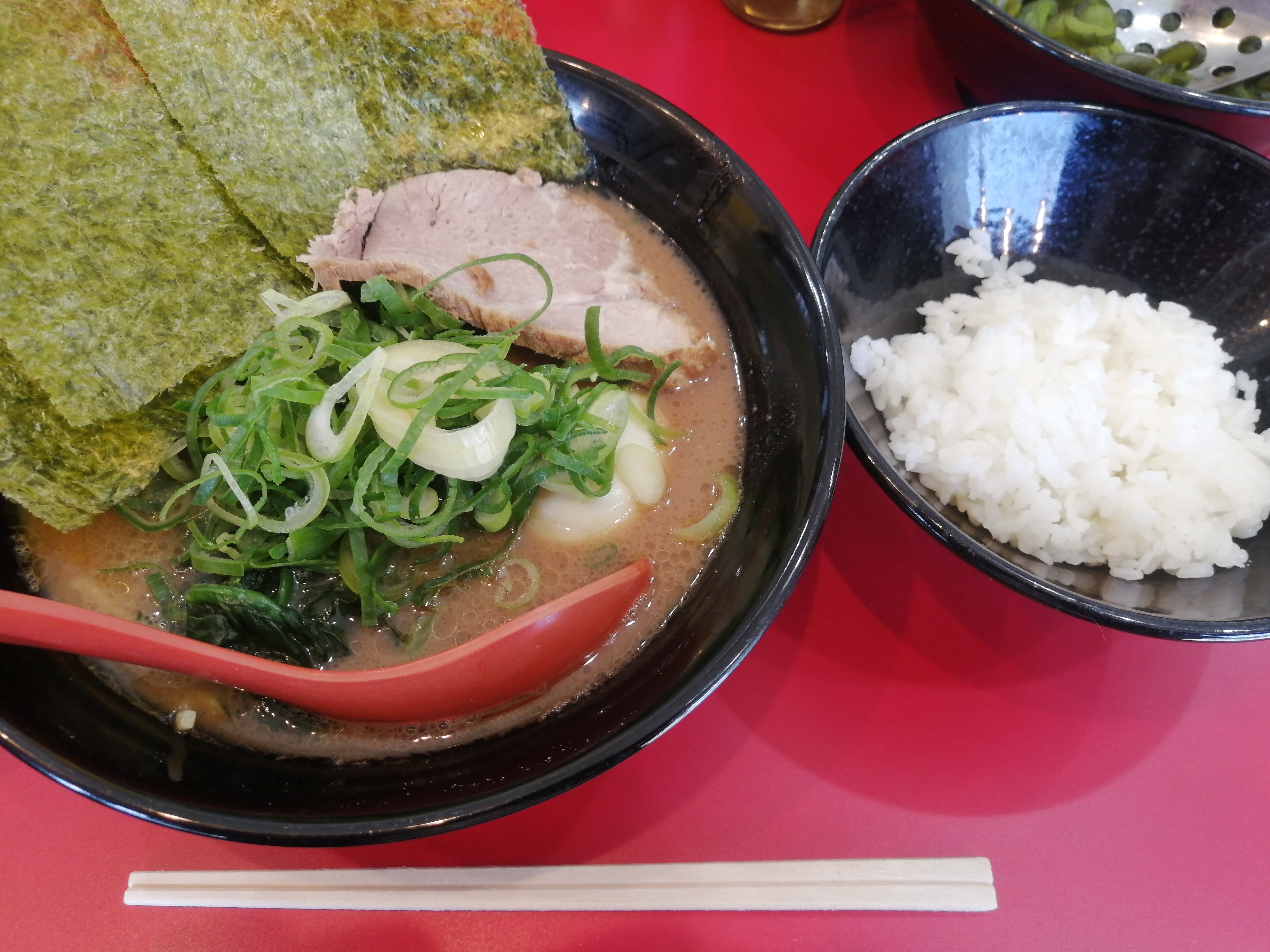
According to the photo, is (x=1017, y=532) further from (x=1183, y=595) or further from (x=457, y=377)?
(x=457, y=377)

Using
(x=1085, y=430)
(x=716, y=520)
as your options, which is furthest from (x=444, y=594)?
(x=1085, y=430)

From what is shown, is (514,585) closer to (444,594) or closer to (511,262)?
(444,594)

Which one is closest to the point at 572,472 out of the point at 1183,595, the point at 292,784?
the point at 292,784

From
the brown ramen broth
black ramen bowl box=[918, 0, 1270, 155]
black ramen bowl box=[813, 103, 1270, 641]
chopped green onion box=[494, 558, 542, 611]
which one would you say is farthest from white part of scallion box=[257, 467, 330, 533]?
black ramen bowl box=[918, 0, 1270, 155]

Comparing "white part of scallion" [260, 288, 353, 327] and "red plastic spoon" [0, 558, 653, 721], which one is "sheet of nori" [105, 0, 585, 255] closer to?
"white part of scallion" [260, 288, 353, 327]

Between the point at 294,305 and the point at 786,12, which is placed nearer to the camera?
the point at 294,305

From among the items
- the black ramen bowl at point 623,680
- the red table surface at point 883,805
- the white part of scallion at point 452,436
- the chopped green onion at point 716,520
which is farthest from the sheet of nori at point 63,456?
the chopped green onion at point 716,520
